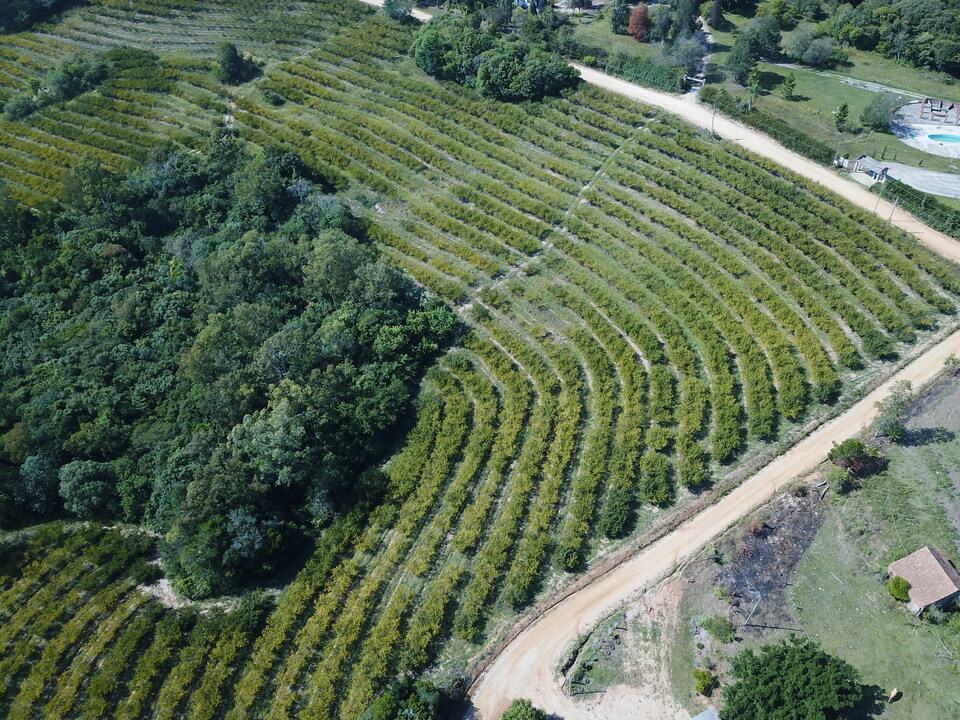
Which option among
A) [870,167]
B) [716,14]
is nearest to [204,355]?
[870,167]

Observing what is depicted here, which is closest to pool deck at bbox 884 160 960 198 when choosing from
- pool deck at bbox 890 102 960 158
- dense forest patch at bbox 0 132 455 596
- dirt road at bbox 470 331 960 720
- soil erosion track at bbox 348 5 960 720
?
pool deck at bbox 890 102 960 158

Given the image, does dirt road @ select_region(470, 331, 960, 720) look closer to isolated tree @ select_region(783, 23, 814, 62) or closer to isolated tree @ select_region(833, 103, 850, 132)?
isolated tree @ select_region(833, 103, 850, 132)

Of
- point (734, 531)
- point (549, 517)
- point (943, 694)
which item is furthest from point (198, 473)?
point (943, 694)

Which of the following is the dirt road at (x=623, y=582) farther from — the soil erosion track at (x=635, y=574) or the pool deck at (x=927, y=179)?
the pool deck at (x=927, y=179)

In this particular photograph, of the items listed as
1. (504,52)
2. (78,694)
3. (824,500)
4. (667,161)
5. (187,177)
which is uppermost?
(504,52)

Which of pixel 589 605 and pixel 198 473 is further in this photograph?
pixel 198 473

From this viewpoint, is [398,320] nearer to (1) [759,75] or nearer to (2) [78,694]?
(2) [78,694]
